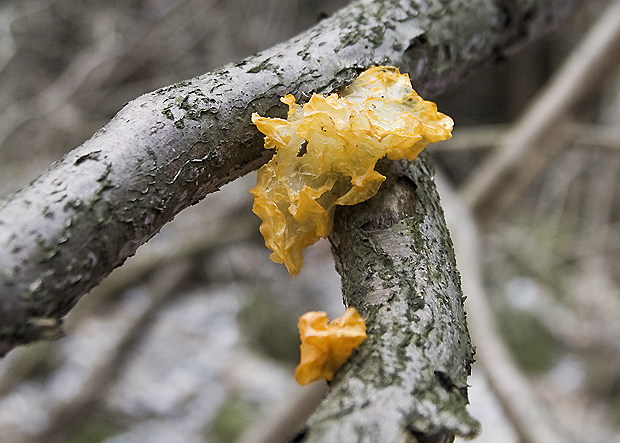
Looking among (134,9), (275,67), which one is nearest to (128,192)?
(275,67)

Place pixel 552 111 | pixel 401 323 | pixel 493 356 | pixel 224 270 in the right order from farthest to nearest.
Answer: pixel 224 270 < pixel 552 111 < pixel 493 356 < pixel 401 323

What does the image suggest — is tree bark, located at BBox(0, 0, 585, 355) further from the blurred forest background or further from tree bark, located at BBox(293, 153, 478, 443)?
the blurred forest background

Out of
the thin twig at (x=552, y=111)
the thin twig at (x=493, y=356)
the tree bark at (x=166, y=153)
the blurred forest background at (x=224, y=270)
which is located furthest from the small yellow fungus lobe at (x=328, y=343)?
the thin twig at (x=552, y=111)

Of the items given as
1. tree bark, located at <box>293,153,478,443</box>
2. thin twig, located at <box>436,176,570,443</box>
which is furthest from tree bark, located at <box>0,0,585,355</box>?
thin twig, located at <box>436,176,570,443</box>

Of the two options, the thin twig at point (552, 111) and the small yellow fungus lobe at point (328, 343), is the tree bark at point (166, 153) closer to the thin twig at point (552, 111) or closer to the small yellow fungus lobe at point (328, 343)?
the small yellow fungus lobe at point (328, 343)

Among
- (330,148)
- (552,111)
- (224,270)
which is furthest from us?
(224,270)

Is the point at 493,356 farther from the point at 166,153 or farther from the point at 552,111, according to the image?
the point at 166,153

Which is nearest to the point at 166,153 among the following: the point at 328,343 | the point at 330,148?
the point at 330,148
